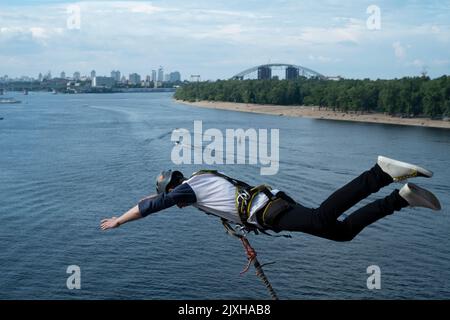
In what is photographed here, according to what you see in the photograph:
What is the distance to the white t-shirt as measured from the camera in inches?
74.2

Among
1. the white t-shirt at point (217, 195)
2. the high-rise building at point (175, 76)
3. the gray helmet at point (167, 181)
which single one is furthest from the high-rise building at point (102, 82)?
the white t-shirt at point (217, 195)

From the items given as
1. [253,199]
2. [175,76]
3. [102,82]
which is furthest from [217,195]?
[175,76]

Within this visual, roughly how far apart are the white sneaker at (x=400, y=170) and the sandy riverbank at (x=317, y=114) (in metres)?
34.1

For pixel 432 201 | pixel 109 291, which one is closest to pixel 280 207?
pixel 432 201

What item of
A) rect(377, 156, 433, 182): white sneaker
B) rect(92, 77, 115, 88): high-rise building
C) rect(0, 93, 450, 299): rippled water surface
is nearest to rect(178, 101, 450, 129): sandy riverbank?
rect(0, 93, 450, 299): rippled water surface

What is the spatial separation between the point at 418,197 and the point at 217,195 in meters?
0.58

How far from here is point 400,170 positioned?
1.69m

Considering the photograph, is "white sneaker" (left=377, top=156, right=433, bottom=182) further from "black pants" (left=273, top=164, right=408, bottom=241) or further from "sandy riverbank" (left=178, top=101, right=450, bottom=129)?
"sandy riverbank" (left=178, top=101, right=450, bottom=129)

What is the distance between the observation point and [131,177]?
642 inches

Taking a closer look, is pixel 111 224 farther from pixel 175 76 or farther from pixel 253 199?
pixel 175 76

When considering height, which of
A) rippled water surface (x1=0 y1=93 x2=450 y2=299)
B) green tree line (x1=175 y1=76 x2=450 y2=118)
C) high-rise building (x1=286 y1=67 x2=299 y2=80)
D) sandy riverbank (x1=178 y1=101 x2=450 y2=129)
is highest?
high-rise building (x1=286 y1=67 x2=299 y2=80)

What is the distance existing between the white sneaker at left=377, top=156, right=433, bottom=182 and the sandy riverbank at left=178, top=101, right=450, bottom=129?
34058mm
